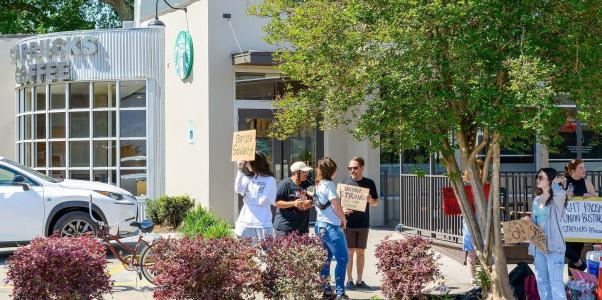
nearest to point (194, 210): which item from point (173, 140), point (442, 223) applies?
point (173, 140)

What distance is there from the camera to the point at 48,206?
13758mm

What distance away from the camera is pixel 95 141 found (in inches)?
752

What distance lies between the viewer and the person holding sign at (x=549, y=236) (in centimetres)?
896

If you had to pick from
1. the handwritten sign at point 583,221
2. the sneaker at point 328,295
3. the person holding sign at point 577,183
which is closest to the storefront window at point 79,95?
the sneaker at point 328,295

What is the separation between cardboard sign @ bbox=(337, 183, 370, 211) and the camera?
10.7 meters

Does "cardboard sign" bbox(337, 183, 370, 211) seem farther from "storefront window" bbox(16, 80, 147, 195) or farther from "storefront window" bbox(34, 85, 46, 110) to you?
"storefront window" bbox(34, 85, 46, 110)

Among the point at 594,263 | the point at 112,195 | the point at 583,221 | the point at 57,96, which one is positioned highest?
the point at 57,96

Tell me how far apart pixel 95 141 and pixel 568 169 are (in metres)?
11.0

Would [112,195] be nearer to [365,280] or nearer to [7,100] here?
[365,280]

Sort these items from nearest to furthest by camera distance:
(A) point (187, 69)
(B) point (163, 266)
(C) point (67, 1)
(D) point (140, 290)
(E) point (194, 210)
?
(B) point (163, 266) < (D) point (140, 290) < (E) point (194, 210) < (A) point (187, 69) < (C) point (67, 1)

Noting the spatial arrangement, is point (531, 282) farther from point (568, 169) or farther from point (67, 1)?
point (67, 1)

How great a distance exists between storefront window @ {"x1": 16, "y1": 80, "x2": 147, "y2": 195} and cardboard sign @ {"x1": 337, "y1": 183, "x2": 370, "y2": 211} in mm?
9053

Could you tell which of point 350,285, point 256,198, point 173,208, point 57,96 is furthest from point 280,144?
point 256,198

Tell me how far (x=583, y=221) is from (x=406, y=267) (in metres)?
2.71
